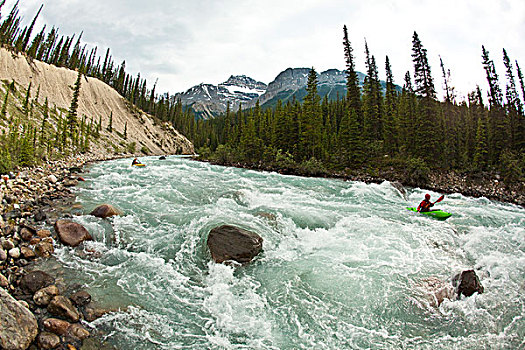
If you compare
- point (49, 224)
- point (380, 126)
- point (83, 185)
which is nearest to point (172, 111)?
point (380, 126)

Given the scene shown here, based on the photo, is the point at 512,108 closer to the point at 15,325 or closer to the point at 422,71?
the point at 422,71

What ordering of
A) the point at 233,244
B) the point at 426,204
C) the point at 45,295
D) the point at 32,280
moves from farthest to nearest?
the point at 426,204, the point at 233,244, the point at 32,280, the point at 45,295

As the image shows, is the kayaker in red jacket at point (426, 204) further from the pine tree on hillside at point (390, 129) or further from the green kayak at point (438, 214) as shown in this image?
the pine tree on hillside at point (390, 129)

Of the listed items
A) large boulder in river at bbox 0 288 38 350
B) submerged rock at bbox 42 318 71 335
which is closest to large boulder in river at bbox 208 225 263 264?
submerged rock at bbox 42 318 71 335

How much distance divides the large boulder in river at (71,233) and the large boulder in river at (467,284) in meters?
10.5

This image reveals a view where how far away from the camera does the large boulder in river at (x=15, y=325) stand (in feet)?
13.1

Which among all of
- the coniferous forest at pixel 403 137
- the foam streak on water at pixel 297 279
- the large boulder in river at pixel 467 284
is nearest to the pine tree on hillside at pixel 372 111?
the coniferous forest at pixel 403 137

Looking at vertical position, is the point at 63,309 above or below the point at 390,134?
below

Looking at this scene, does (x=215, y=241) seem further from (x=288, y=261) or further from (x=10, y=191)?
(x=10, y=191)

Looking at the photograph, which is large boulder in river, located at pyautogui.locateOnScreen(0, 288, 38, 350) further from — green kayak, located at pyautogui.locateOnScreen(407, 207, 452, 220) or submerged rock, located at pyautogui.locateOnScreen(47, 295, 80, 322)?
green kayak, located at pyautogui.locateOnScreen(407, 207, 452, 220)

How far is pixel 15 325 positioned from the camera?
420cm

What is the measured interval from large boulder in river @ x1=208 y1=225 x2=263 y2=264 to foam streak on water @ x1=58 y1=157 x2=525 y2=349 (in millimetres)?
346

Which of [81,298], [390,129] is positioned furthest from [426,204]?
[390,129]

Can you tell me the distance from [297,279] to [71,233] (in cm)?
684
